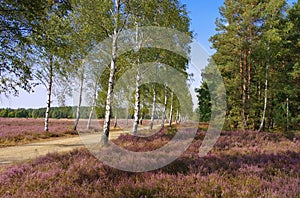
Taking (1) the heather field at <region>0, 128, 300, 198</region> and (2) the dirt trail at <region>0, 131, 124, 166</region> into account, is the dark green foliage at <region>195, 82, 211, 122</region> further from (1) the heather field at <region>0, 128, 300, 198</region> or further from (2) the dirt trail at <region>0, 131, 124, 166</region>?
(1) the heather field at <region>0, 128, 300, 198</region>

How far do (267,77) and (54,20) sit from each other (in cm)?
2080

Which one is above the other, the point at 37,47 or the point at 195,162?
the point at 37,47

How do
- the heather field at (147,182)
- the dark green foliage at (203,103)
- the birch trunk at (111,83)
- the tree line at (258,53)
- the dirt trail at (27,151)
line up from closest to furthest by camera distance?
the heather field at (147,182)
the dirt trail at (27,151)
the birch trunk at (111,83)
the tree line at (258,53)
the dark green foliage at (203,103)

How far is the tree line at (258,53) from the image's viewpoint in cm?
2103

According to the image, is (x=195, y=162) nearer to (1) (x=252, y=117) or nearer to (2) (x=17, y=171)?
(2) (x=17, y=171)

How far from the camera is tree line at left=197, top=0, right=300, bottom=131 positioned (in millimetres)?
21031

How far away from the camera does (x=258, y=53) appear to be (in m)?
20.8

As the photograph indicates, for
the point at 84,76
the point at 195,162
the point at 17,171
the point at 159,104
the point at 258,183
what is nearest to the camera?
the point at 258,183

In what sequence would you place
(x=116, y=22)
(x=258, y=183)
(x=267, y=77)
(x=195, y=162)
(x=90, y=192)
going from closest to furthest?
(x=90, y=192) < (x=258, y=183) < (x=195, y=162) < (x=116, y=22) < (x=267, y=77)

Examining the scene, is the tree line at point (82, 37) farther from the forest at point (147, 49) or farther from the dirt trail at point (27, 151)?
the dirt trail at point (27, 151)

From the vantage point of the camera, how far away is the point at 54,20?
5480 millimetres

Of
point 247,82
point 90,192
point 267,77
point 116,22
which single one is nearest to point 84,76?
point 116,22

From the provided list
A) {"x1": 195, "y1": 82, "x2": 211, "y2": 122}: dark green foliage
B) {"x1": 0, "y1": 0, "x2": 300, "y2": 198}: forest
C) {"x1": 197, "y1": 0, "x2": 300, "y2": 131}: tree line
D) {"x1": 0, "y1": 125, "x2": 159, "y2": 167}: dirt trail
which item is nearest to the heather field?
{"x1": 0, "y1": 0, "x2": 300, "y2": 198}: forest

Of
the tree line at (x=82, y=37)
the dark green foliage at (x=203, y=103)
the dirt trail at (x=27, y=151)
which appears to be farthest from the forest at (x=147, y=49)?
the dark green foliage at (x=203, y=103)
